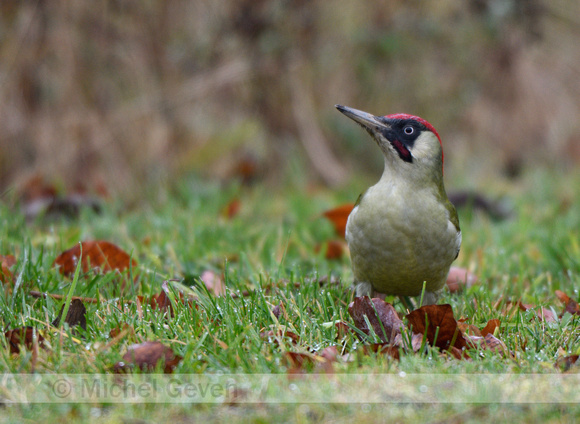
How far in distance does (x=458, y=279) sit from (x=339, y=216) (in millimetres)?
1256

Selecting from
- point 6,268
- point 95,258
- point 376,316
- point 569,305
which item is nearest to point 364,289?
point 376,316

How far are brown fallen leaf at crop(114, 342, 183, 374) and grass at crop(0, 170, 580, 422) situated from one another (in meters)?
0.04

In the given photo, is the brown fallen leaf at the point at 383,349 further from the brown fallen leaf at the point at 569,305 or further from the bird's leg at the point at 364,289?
the brown fallen leaf at the point at 569,305

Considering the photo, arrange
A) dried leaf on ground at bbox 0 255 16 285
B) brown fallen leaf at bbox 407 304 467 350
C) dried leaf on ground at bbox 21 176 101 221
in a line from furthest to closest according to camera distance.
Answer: dried leaf on ground at bbox 21 176 101 221 → dried leaf on ground at bbox 0 255 16 285 → brown fallen leaf at bbox 407 304 467 350

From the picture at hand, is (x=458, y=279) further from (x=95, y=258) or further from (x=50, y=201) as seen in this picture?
(x=50, y=201)

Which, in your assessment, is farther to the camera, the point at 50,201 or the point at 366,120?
the point at 50,201

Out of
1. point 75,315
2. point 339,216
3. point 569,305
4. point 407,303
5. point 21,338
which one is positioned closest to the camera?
point 21,338

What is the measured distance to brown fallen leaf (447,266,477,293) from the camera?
3.86 m

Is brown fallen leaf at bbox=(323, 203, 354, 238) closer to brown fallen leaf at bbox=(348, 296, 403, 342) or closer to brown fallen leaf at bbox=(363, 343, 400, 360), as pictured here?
brown fallen leaf at bbox=(348, 296, 403, 342)

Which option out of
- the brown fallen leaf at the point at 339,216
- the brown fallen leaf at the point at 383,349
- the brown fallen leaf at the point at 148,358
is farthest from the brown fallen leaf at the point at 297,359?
the brown fallen leaf at the point at 339,216

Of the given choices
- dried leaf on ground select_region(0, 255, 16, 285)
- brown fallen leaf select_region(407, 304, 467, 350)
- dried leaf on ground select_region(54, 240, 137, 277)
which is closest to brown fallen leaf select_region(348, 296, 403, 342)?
brown fallen leaf select_region(407, 304, 467, 350)

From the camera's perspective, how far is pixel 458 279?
152 inches

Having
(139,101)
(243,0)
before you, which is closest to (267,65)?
(243,0)

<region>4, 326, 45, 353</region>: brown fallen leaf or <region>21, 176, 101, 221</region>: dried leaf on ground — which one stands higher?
<region>4, 326, 45, 353</region>: brown fallen leaf
